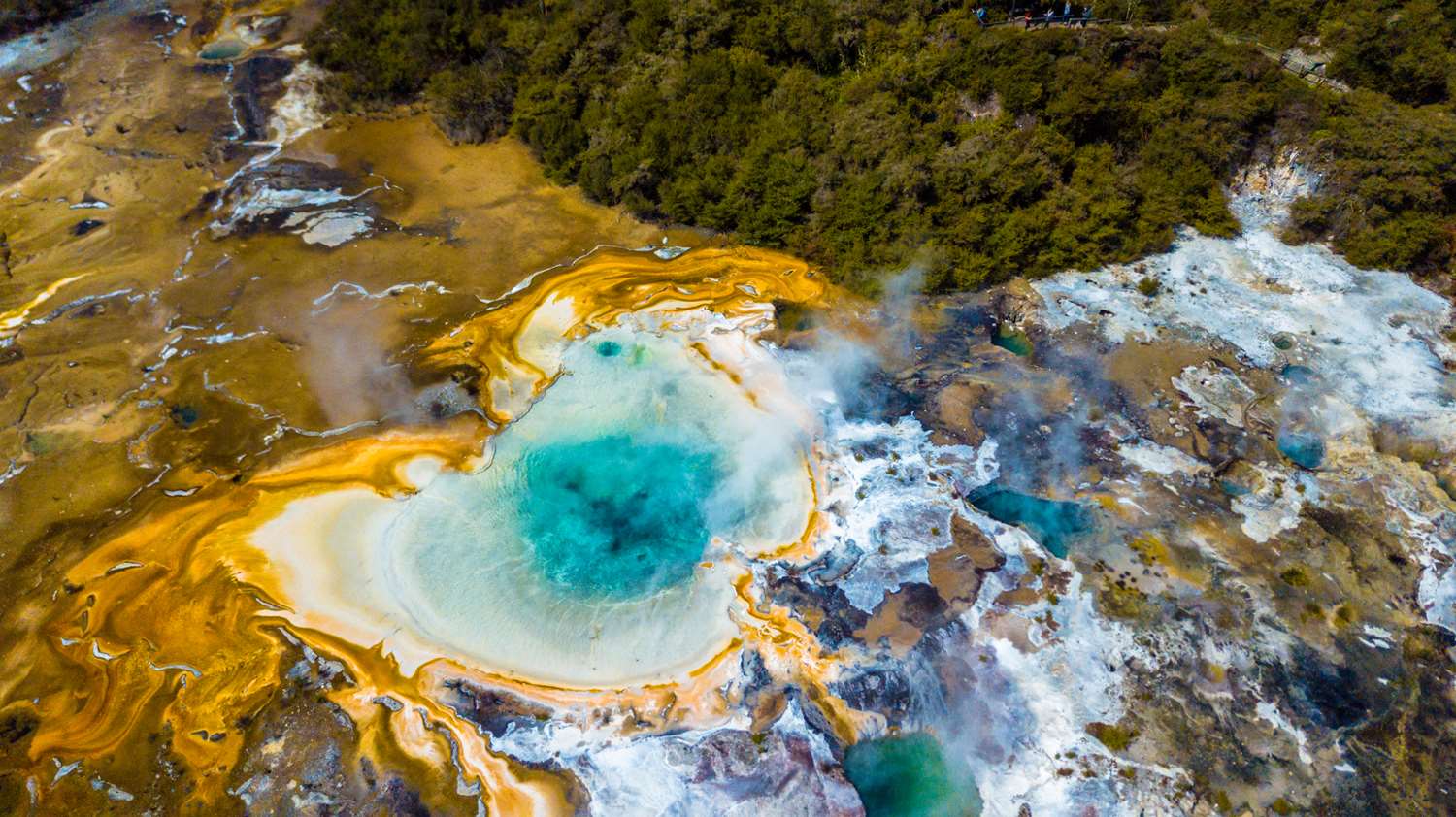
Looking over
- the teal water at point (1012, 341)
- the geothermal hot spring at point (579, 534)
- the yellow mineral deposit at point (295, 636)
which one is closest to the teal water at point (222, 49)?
the yellow mineral deposit at point (295, 636)

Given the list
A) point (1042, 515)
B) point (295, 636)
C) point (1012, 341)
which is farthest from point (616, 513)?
point (1012, 341)

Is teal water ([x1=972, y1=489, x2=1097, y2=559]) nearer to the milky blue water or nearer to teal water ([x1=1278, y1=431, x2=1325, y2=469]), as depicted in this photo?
the milky blue water

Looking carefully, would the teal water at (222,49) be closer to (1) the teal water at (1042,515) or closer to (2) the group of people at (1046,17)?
Answer: (2) the group of people at (1046,17)

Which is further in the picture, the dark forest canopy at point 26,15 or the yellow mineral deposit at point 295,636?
the dark forest canopy at point 26,15

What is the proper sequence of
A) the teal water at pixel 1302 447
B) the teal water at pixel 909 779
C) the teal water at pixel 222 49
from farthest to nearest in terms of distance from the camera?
the teal water at pixel 222 49, the teal water at pixel 1302 447, the teal water at pixel 909 779

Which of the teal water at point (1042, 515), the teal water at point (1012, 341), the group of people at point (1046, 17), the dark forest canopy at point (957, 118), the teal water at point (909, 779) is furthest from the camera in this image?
the group of people at point (1046, 17)

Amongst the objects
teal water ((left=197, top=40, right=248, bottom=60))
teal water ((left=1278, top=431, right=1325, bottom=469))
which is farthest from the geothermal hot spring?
teal water ((left=197, top=40, right=248, bottom=60))
